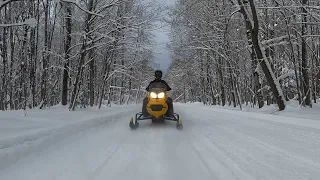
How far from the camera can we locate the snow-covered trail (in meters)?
3.62

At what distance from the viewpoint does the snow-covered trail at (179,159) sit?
11.9 ft

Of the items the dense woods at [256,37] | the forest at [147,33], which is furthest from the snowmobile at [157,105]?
the dense woods at [256,37]

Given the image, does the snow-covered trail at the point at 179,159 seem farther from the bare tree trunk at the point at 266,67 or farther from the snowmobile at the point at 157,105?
the bare tree trunk at the point at 266,67

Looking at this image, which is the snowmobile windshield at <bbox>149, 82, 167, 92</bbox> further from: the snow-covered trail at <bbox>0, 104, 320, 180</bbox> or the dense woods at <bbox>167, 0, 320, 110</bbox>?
the dense woods at <bbox>167, 0, 320, 110</bbox>

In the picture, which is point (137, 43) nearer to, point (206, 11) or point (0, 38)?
point (206, 11)

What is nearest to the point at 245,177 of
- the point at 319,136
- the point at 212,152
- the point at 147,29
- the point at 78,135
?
the point at 212,152

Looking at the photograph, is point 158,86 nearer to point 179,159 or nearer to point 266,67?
point 179,159

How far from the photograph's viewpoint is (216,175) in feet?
11.7

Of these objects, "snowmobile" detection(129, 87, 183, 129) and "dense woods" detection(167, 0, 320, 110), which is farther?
"dense woods" detection(167, 0, 320, 110)

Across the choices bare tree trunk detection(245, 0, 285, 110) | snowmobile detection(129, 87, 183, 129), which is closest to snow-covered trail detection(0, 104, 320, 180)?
snowmobile detection(129, 87, 183, 129)

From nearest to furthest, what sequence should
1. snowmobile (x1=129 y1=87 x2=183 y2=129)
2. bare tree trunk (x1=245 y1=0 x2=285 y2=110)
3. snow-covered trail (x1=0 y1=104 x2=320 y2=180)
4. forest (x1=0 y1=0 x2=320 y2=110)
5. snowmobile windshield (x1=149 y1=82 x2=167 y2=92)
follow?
snow-covered trail (x1=0 y1=104 x2=320 y2=180)
snowmobile (x1=129 y1=87 x2=183 y2=129)
snowmobile windshield (x1=149 y1=82 x2=167 y2=92)
bare tree trunk (x1=245 y1=0 x2=285 y2=110)
forest (x1=0 y1=0 x2=320 y2=110)

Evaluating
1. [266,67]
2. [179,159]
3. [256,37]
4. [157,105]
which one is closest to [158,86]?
[157,105]

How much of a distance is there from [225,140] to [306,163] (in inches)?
84.7

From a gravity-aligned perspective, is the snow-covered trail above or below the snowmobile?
below
